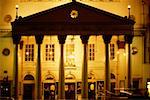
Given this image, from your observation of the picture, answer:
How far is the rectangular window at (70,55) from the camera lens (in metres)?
59.8

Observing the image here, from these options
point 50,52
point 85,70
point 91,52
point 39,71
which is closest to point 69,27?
point 85,70

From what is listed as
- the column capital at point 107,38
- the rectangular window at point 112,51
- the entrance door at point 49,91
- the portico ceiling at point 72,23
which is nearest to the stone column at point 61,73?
the portico ceiling at point 72,23

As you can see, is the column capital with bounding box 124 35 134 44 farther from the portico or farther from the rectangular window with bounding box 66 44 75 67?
the rectangular window with bounding box 66 44 75 67

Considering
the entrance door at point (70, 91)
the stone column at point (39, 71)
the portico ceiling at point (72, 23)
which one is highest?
the portico ceiling at point (72, 23)

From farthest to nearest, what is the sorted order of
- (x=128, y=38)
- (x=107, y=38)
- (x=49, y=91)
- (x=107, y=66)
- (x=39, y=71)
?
1. (x=49, y=91)
2. (x=128, y=38)
3. (x=107, y=38)
4. (x=107, y=66)
5. (x=39, y=71)

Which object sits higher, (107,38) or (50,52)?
(107,38)

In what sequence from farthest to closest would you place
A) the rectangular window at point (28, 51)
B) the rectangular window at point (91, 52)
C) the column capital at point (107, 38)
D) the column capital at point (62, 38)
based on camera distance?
the rectangular window at point (91, 52)
the rectangular window at point (28, 51)
the column capital at point (107, 38)
the column capital at point (62, 38)

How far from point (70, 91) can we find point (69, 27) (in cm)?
741

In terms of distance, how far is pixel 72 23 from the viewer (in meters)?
55.7

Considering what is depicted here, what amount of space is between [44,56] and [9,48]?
357 cm

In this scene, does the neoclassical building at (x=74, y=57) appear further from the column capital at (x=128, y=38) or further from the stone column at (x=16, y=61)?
the stone column at (x=16, y=61)

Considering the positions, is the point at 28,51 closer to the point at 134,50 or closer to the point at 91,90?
the point at 91,90

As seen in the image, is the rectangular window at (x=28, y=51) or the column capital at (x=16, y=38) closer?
A: the column capital at (x=16, y=38)

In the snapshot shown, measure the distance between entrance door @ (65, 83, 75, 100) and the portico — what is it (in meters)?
3.83
